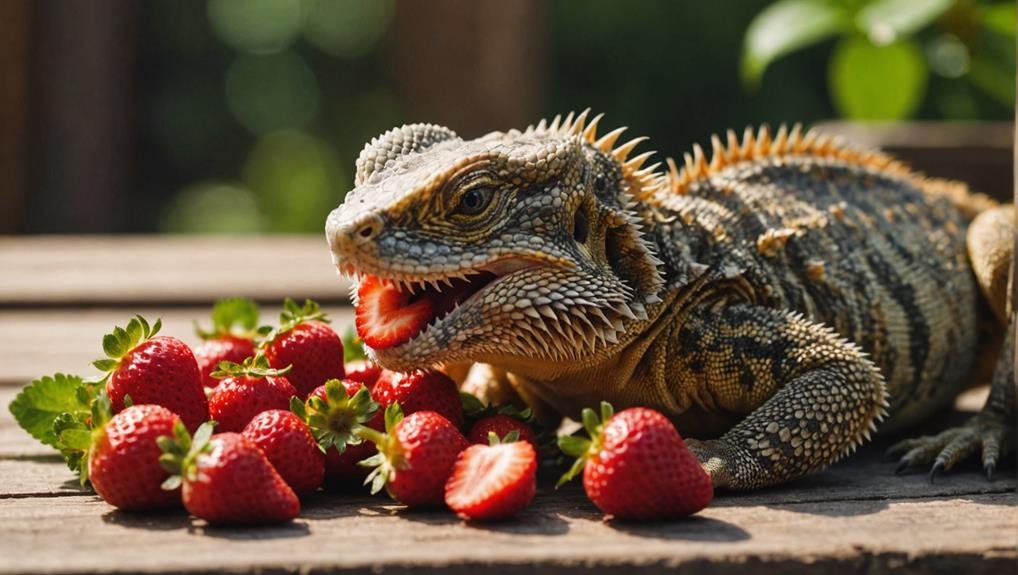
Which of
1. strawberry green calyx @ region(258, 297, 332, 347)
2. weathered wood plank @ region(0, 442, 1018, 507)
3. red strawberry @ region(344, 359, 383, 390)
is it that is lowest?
weathered wood plank @ region(0, 442, 1018, 507)

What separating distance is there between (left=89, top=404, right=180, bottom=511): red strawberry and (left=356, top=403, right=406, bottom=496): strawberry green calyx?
1.39 ft

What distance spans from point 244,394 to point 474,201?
2.36 ft

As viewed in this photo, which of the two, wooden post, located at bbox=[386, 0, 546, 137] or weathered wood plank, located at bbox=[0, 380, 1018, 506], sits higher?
wooden post, located at bbox=[386, 0, 546, 137]

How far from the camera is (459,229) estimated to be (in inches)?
121

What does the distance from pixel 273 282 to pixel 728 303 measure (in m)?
3.37

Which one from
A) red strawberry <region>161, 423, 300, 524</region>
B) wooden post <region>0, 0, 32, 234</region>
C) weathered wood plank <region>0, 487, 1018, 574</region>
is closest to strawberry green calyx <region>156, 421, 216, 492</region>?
red strawberry <region>161, 423, 300, 524</region>

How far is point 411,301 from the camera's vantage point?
3227 mm

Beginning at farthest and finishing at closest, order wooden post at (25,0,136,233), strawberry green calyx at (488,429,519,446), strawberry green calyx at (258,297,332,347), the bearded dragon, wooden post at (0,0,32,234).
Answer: wooden post at (25,0,136,233)
wooden post at (0,0,32,234)
strawberry green calyx at (258,297,332,347)
the bearded dragon
strawberry green calyx at (488,429,519,446)

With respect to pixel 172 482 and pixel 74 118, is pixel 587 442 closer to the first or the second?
pixel 172 482

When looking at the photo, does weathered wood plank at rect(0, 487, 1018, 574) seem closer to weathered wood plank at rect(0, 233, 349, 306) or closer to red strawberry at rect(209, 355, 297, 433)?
red strawberry at rect(209, 355, 297, 433)

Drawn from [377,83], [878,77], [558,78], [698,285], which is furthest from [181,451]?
[377,83]

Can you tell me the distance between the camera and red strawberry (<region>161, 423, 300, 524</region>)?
264 centimetres

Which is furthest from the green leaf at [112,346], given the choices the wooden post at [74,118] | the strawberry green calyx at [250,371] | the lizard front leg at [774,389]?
the wooden post at [74,118]

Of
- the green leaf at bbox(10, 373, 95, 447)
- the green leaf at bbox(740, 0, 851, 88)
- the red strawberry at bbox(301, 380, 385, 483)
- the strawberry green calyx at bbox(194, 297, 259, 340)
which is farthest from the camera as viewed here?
the green leaf at bbox(740, 0, 851, 88)
